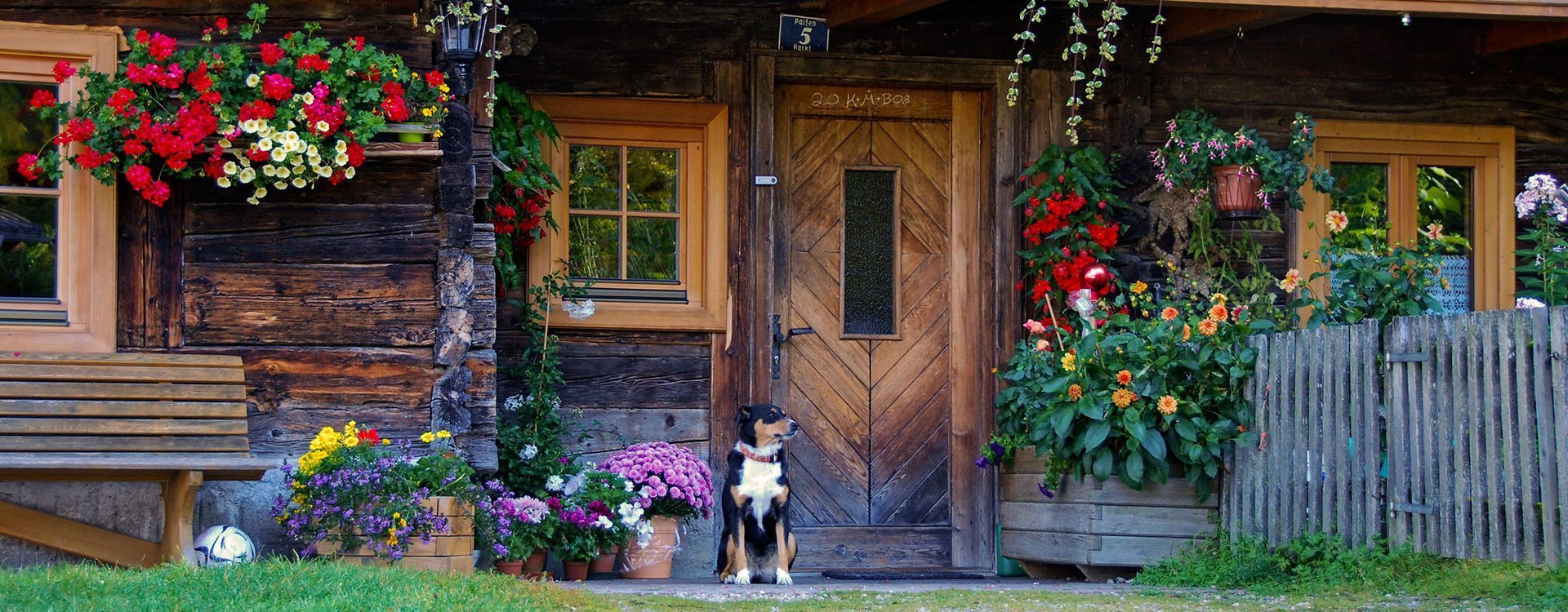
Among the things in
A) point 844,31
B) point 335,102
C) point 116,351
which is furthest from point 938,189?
point 116,351

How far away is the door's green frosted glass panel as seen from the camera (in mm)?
8449

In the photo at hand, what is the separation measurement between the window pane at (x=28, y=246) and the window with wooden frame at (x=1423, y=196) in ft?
19.8

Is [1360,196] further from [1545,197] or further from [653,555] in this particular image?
[653,555]

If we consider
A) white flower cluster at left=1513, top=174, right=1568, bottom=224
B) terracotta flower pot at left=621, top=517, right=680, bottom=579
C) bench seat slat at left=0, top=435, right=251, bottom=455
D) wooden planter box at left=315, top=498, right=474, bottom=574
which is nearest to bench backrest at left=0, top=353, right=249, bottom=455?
bench seat slat at left=0, top=435, right=251, bottom=455

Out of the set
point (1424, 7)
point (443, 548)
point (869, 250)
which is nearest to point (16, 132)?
point (443, 548)

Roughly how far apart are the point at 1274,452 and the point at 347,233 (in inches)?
155

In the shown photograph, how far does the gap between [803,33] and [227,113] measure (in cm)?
296

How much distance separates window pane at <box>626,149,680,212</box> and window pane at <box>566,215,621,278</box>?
5.8 inches

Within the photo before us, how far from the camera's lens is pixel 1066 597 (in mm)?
6035

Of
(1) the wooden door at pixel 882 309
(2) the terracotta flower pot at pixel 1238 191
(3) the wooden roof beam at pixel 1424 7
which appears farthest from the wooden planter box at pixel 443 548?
(2) the terracotta flower pot at pixel 1238 191

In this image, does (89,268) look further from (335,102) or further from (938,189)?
(938,189)

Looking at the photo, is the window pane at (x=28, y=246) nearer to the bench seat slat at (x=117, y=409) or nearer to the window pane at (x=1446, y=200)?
the bench seat slat at (x=117, y=409)

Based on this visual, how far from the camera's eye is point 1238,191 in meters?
7.87

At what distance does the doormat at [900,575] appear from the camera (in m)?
7.38
